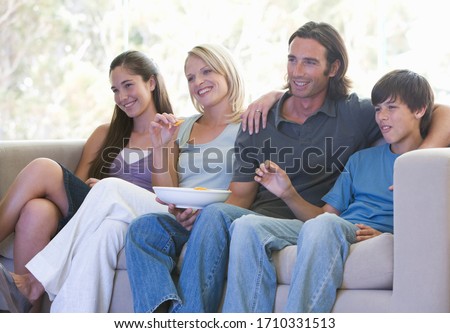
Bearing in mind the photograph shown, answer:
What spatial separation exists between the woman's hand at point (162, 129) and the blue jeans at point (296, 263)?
2.22ft

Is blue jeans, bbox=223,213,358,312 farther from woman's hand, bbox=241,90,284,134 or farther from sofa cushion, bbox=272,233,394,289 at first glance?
woman's hand, bbox=241,90,284,134

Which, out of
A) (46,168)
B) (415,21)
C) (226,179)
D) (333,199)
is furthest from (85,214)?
(415,21)

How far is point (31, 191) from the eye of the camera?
2.81 metres

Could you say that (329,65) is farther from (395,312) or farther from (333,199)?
(395,312)

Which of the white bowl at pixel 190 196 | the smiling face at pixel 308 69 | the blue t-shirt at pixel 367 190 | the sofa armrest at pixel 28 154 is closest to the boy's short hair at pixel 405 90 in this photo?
the blue t-shirt at pixel 367 190

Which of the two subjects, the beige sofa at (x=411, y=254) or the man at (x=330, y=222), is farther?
the man at (x=330, y=222)

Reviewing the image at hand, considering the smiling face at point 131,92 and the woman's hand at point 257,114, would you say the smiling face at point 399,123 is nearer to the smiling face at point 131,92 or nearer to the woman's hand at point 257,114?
the woman's hand at point 257,114

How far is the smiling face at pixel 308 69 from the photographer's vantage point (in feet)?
9.07

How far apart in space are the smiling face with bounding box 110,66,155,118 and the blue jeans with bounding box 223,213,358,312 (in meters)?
1.13

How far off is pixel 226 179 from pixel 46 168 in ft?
2.16

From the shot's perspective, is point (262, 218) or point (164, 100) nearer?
point (262, 218)

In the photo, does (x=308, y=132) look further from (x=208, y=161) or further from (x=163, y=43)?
(x=163, y=43)

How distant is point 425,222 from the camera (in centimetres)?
207

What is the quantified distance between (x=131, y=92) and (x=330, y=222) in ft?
4.46
